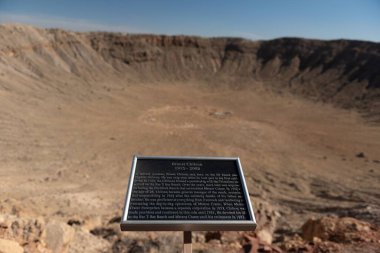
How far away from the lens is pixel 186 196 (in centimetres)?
498

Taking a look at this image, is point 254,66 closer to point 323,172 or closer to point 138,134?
point 138,134

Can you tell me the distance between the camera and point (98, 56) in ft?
146

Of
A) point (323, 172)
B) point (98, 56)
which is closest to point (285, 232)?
point (323, 172)

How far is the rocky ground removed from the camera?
8031mm

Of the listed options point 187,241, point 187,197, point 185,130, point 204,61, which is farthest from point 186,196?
point 204,61

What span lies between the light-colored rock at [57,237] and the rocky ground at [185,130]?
23 mm

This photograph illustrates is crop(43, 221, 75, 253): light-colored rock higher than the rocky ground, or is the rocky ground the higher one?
the rocky ground

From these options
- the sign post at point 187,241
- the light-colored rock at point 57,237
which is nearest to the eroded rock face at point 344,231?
the sign post at point 187,241

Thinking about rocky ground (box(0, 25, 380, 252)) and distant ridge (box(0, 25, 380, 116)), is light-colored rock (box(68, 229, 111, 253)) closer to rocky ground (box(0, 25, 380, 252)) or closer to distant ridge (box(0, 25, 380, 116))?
rocky ground (box(0, 25, 380, 252))

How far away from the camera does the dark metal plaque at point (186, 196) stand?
467 centimetres

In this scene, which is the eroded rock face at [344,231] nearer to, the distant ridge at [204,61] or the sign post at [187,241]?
the sign post at [187,241]

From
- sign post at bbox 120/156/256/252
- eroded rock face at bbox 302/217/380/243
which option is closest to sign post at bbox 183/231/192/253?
sign post at bbox 120/156/256/252

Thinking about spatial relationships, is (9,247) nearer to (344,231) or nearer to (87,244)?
(87,244)

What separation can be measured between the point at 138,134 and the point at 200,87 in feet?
68.2
